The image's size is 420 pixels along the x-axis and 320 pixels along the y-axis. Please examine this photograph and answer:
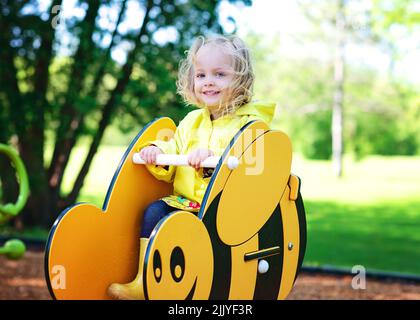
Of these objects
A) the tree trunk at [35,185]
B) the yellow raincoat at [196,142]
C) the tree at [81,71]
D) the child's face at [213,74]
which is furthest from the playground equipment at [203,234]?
the tree trunk at [35,185]

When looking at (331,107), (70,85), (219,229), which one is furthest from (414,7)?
(331,107)

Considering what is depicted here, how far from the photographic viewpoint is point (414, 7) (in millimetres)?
6574

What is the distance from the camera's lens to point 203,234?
6.77ft

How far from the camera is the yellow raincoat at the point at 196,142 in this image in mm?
2314

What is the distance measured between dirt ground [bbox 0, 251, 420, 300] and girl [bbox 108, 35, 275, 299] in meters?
1.88

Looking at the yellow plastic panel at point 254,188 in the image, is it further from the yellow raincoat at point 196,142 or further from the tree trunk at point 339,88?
the tree trunk at point 339,88

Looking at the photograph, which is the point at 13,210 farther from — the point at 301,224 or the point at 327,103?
the point at 327,103

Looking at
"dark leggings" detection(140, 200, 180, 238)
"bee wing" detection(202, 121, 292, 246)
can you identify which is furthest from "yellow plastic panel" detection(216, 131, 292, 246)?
"dark leggings" detection(140, 200, 180, 238)

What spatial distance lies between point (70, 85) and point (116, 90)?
1.58 ft

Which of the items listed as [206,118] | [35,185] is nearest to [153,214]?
[206,118]

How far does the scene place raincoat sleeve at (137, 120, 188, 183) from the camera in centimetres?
240

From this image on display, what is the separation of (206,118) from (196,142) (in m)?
0.11

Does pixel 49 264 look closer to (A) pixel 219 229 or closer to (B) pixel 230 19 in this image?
(A) pixel 219 229

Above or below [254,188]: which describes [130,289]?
below
